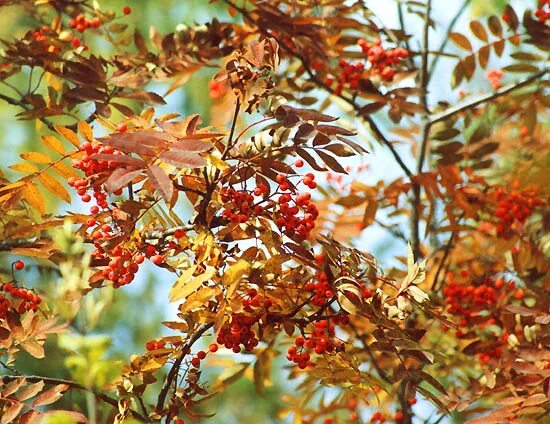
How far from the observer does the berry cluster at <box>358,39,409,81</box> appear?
2.20m

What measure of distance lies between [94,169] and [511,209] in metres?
1.26

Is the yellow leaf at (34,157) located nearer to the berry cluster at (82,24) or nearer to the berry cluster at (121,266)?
the berry cluster at (121,266)

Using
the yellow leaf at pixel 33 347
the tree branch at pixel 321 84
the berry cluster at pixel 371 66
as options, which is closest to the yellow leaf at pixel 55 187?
the yellow leaf at pixel 33 347

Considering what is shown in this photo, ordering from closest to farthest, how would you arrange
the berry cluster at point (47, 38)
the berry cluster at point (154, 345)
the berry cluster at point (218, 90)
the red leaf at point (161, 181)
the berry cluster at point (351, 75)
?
the red leaf at point (161, 181)
the berry cluster at point (154, 345)
the berry cluster at point (47, 38)
the berry cluster at point (351, 75)
the berry cluster at point (218, 90)

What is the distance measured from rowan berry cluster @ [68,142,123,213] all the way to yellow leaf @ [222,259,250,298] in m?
0.20

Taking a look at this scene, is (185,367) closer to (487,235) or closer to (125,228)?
(125,228)

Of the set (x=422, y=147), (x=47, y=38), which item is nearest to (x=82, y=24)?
(x=47, y=38)

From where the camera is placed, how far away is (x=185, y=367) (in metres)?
1.51

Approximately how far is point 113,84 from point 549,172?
1.18 meters

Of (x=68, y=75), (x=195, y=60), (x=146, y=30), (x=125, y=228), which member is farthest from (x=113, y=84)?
(x=146, y=30)

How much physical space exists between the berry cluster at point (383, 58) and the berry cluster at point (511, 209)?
0.42 m

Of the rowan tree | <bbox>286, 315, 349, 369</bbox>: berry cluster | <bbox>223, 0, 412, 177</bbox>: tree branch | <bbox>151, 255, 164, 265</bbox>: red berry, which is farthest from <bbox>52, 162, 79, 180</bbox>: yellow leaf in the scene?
<bbox>223, 0, 412, 177</bbox>: tree branch

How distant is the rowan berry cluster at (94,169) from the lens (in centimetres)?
137

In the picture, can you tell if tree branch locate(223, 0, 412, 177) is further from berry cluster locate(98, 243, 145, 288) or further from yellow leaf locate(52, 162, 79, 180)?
berry cluster locate(98, 243, 145, 288)
